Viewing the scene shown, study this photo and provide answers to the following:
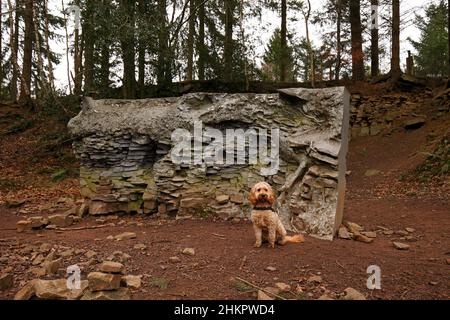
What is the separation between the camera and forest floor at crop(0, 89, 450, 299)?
3.90 metres

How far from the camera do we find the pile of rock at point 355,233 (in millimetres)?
5801

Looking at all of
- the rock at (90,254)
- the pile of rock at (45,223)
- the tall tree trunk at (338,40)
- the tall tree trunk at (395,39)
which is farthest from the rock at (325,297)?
the tall tree trunk at (338,40)

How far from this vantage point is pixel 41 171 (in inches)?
507

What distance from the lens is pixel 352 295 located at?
140 inches

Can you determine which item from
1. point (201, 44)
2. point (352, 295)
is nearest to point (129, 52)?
point (201, 44)

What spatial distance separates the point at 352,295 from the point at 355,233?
263cm

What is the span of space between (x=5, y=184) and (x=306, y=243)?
34.2 ft

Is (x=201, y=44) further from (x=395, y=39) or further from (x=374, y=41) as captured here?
(x=374, y=41)

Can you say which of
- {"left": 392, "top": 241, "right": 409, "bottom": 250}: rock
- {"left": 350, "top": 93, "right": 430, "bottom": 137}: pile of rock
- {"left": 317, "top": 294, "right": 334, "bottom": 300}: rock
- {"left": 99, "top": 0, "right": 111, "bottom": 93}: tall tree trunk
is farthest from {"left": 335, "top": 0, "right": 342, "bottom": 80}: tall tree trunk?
{"left": 317, "top": 294, "right": 334, "bottom": 300}: rock

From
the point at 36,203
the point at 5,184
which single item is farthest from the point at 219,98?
the point at 5,184

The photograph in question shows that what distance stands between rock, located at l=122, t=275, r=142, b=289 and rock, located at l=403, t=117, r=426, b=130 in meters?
13.5

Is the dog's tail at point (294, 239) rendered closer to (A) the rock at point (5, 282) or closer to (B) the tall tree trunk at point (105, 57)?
(A) the rock at point (5, 282)

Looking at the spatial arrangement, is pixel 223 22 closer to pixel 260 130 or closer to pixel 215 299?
pixel 260 130

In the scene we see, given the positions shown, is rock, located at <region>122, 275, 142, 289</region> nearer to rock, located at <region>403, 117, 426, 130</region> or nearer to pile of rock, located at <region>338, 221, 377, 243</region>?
pile of rock, located at <region>338, 221, 377, 243</region>
